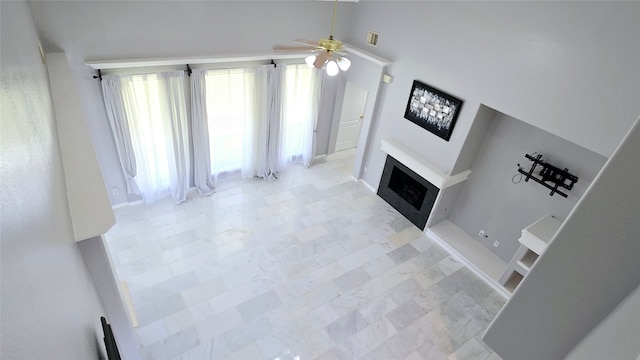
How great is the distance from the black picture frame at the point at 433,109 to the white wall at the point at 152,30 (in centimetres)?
205

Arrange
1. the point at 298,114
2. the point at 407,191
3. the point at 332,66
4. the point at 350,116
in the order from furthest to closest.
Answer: the point at 350,116 < the point at 298,114 < the point at 407,191 < the point at 332,66

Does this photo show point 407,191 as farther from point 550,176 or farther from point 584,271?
point 584,271

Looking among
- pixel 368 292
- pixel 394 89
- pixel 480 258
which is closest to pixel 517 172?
pixel 480 258

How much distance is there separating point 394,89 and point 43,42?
5070 mm

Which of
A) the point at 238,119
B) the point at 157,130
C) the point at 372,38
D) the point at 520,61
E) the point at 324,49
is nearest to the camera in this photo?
the point at 324,49

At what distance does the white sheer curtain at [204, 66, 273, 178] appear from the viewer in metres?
5.79

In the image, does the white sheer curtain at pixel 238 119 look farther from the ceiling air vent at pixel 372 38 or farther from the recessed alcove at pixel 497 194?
the recessed alcove at pixel 497 194

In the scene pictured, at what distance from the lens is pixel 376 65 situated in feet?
20.1

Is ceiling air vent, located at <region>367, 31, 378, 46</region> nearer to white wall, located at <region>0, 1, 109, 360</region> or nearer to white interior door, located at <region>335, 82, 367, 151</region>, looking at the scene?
white interior door, located at <region>335, 82, 367, 151</region>

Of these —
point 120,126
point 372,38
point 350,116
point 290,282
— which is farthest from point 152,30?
point 350,116

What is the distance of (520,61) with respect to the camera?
4.30 m

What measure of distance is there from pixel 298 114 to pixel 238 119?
4.36 ft

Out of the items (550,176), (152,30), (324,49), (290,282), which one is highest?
(324,49)

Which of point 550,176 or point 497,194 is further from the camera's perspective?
point 497,194
